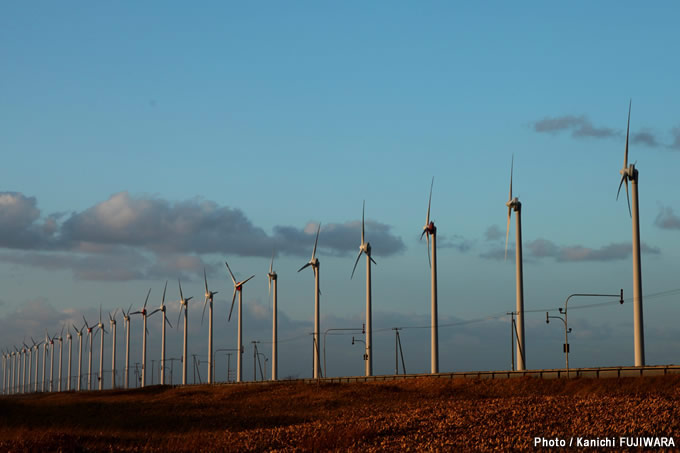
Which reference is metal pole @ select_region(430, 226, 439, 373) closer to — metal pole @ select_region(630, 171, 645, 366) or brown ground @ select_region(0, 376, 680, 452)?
brown ground @ select_region(0, 376, 680, 452)

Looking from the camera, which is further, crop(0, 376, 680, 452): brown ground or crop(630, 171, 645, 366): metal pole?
crop(630, 171, 645, 366): metal pole

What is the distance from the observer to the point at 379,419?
56.3 m

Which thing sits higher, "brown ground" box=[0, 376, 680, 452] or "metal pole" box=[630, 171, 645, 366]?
"metal pole" box=[630, 171, 645, 366]

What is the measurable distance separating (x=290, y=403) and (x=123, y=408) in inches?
765

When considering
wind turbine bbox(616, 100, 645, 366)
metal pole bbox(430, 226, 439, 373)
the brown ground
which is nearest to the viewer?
the brown ground

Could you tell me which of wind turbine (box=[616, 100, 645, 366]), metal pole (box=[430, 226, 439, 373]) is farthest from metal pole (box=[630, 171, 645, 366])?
metal pole (box=[430, 226, 439, 373])

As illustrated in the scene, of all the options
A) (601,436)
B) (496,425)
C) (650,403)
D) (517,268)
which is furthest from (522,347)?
(601,436)

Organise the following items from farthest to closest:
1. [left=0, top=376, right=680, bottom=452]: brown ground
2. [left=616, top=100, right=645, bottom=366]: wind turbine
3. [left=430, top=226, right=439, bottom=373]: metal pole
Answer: [left=430, top=226, right=439, bottom=373]: metal pole < [left=616, top=100, right=645, bottom=366]: wind turbine < [left=0, top=376, right=680, bottom=452]: brown ground

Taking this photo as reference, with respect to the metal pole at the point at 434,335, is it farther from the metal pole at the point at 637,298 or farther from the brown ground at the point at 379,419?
the metal pole at the point at 637,298

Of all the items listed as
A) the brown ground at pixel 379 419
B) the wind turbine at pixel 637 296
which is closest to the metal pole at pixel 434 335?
the brown ground at pixel 379 419

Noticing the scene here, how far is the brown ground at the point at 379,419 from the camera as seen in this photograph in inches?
1705

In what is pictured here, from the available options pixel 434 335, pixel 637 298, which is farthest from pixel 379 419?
pixel 434 335

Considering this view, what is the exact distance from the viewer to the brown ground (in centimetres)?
4331

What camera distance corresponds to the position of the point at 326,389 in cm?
10669
